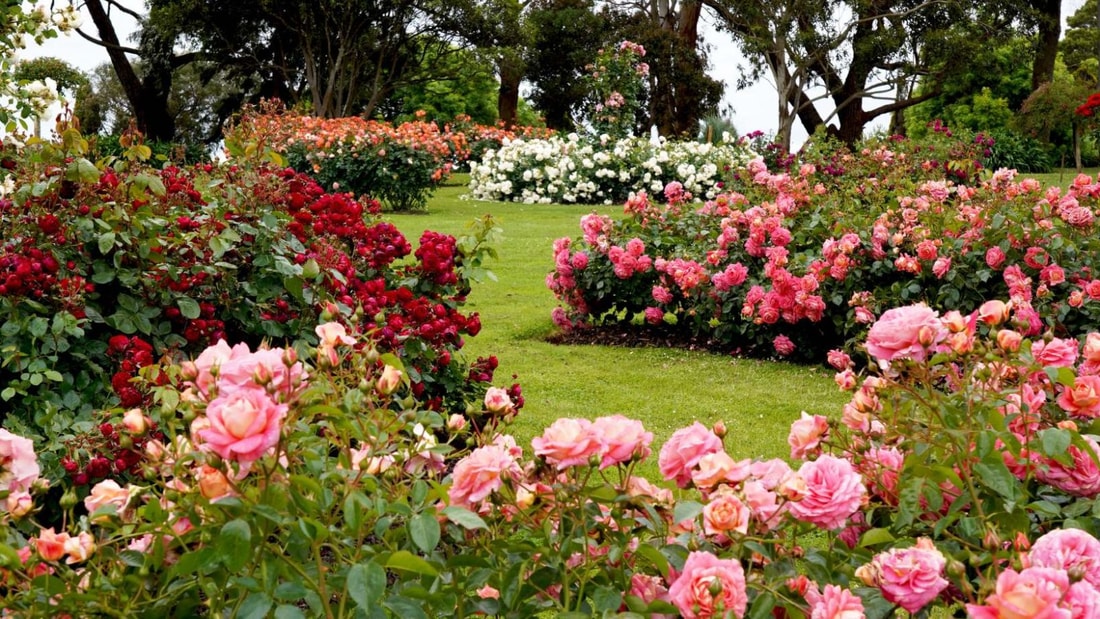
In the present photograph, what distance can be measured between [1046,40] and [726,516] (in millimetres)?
27508

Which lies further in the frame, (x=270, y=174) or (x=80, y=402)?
(x=270, y=174)

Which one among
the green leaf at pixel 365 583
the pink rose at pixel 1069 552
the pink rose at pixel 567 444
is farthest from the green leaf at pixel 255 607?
the pink rose at pixel 1069 552

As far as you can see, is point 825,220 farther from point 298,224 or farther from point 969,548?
point 969,548

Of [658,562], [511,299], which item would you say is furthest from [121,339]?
[511,299]

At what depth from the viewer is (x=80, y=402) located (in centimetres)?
326

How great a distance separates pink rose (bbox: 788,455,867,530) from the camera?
1.48 metres

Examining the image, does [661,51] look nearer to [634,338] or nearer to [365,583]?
[634,338]

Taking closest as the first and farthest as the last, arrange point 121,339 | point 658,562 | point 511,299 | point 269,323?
point 658,562, point 121,339, point 269,323, point 511,299

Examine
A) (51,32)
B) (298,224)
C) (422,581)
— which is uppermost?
(51,32)

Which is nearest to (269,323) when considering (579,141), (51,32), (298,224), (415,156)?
(298,224)

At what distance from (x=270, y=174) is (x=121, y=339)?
48.5 inches

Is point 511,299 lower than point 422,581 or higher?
lower

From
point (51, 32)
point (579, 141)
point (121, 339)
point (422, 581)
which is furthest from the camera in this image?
point (579, 141)

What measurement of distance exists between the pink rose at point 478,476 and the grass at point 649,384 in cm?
288
